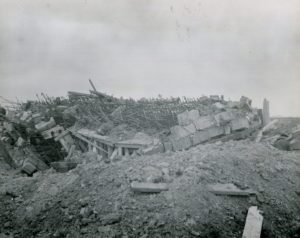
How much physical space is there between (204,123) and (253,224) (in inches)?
205

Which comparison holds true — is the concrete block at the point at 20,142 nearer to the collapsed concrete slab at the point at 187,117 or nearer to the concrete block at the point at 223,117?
the collapsed concrete slab at the point at 187,117

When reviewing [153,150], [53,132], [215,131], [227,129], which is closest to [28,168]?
[53,132]

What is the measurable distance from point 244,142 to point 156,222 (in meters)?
5.44

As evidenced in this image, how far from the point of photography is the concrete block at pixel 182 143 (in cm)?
912

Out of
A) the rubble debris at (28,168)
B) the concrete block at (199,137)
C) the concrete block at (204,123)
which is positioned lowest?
the rubble debris at (28,168)

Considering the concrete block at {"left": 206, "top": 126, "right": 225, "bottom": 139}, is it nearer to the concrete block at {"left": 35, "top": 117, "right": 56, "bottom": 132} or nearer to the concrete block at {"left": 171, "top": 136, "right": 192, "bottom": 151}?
the concrete block at {"left": 171, "top": 136, "right": 192, "bottom": 151}

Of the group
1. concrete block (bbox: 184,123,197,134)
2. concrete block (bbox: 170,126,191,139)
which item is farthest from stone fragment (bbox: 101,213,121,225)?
concrete block (bbox: 184,123,197,134)

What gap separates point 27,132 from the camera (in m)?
10.2

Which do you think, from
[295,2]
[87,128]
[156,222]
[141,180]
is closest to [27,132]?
[87,128]

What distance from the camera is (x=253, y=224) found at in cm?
452

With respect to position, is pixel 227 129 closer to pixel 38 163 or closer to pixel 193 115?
pixel 193 115

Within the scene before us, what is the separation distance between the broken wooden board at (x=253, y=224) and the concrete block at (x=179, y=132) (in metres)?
4.70

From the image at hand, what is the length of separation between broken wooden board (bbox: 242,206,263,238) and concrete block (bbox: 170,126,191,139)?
15.4 ft

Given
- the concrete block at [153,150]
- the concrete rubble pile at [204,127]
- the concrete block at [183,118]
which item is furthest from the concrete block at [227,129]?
the concrete block at [153,150]
